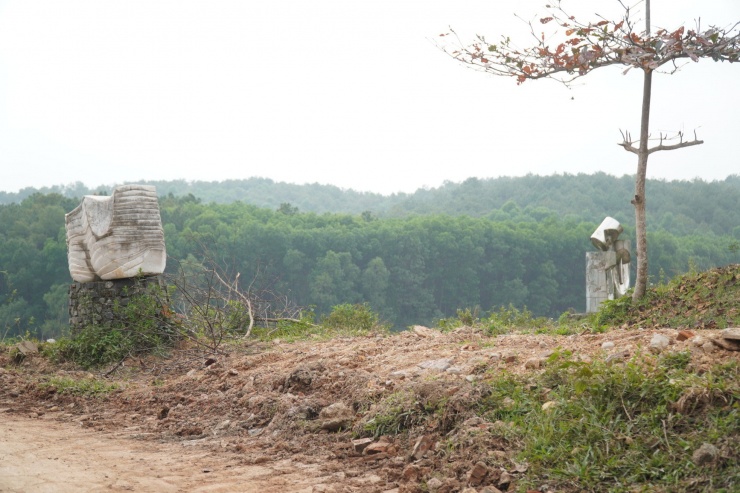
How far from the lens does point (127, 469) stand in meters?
3.78

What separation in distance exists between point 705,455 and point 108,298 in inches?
260

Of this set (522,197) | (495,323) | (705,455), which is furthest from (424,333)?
(522,197)

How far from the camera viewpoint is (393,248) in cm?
4094

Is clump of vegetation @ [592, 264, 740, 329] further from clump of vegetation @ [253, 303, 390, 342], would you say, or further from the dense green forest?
the dense green forest

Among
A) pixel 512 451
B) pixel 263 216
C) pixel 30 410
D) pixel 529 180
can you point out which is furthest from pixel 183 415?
pixel 529 180

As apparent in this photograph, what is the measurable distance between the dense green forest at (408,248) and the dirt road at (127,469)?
77.3 ft

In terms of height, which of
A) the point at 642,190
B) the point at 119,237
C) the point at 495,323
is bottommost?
the point at 495,323

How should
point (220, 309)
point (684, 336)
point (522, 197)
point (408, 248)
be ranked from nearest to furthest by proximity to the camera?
point (684, 336) < point (220, 309) < point (408, 248) < point (522, 197)

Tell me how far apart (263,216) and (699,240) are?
73.2 ft

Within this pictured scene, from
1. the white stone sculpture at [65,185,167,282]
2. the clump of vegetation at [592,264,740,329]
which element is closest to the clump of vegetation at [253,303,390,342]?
the white stone sculpture at [65,185,167,282]

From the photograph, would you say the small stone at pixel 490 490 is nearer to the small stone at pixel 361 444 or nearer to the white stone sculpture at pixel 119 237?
the small stone at pixel 361 444

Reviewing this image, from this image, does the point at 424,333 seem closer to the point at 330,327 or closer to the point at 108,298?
the point at 330,327

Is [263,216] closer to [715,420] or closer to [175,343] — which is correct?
[175,343]

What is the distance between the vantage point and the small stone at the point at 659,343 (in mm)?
3914
